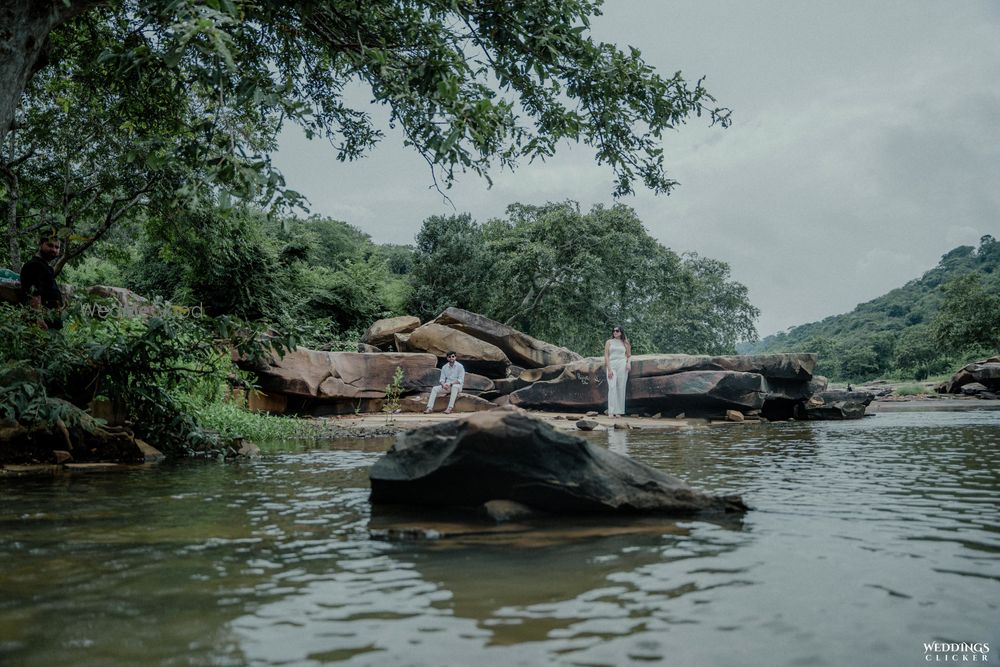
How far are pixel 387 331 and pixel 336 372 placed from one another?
16.1 feet

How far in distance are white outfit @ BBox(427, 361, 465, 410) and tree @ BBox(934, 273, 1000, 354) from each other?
47045 millimetres

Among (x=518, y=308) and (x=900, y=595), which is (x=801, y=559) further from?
(x=518, y=308)

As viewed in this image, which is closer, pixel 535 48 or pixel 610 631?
pixel 610 631

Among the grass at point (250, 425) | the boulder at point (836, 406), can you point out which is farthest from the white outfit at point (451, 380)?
the boulder at point (836, 406)

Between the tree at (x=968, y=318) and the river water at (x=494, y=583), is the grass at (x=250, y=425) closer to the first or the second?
the river water at (x=494, y=583)

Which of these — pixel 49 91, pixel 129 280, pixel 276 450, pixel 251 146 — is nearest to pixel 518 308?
pixel 129 280

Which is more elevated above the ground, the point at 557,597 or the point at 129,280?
the point at 129,280

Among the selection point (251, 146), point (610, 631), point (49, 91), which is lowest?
point (610, 631)

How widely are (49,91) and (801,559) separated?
19131mm

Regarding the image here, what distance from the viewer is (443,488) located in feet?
17.8

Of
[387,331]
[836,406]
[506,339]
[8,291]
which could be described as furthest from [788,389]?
[8,291]

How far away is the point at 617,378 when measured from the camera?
19375mm

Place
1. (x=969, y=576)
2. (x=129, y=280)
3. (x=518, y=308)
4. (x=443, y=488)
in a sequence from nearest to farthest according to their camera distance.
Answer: (x=969, y=576), (x=443, y=488), (x=129, y=280), (x=518, y=308)

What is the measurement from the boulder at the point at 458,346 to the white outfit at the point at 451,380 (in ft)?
8.60
